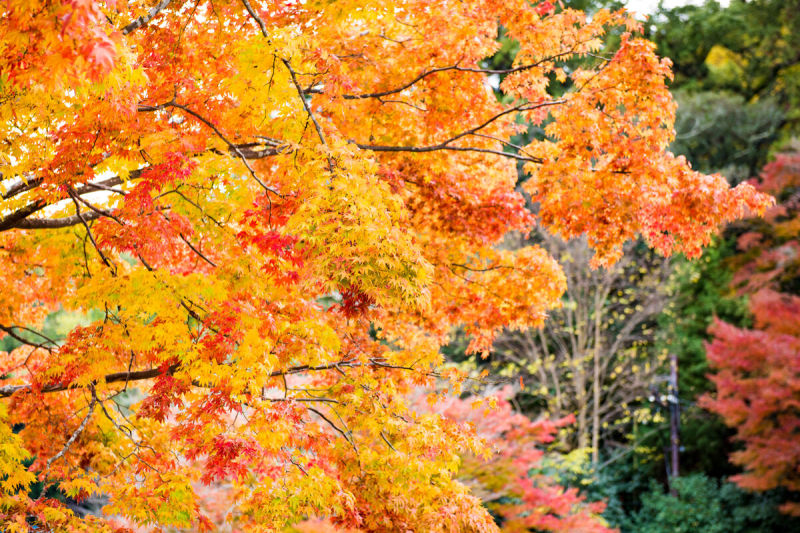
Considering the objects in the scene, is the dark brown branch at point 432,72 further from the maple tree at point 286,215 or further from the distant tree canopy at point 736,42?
the distant tree canopy at point 736,42

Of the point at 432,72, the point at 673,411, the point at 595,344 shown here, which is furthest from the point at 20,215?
the point at 673,411

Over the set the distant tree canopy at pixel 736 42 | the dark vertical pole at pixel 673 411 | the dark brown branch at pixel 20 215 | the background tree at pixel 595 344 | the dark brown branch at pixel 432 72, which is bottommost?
the dark vertical pole at pixel 673 411

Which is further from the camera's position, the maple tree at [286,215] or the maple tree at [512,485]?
the maple tree at [512,485]

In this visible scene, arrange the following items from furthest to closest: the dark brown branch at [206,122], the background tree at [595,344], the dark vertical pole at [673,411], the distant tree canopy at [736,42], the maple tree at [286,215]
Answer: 1. the distant tree canopy at [736,42]
2. the dark vertical pole at [673,411]
3. the background tree at [595,344]
4. the dark brown branch at [206,122]
5. the maple tree at [286,215]

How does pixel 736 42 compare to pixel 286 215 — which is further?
pixel 736 42

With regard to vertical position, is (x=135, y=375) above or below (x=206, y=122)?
below

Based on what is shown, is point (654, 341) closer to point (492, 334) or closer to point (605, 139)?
point (492, 334)

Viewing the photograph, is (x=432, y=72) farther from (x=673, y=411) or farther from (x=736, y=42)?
(x=736, y=42)

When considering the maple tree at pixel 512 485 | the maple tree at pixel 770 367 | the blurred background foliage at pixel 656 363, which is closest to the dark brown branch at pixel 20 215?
the maple tree at pixel 512 485

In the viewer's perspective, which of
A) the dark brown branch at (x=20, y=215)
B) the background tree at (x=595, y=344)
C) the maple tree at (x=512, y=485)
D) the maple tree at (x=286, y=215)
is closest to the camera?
the maple tree at (x=286, y=215)

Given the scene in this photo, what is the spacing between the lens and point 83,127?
4.61 meters

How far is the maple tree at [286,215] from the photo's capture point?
4.44 meters

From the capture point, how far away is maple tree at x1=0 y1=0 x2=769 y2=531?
175 inches

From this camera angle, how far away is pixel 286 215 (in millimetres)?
4781
